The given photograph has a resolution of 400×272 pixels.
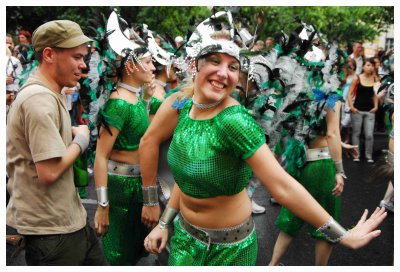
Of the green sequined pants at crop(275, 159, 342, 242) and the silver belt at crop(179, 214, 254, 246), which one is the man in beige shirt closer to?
the silver belt at crop(179, 214, 254, 246)

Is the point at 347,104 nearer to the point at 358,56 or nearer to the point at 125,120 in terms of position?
the point at 358,56

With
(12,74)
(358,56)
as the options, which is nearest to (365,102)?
(358,56)

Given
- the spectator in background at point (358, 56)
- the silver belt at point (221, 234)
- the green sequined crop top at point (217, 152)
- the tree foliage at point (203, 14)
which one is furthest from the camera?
the tree foliage at point (203, 14)

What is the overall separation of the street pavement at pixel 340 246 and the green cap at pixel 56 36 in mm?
1357

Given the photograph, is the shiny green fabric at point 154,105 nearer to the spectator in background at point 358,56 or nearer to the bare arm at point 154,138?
the bare arm at point 154,138

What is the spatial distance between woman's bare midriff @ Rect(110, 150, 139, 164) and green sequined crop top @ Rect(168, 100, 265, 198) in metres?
1.09

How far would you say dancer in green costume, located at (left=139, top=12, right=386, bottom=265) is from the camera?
6.03 ft

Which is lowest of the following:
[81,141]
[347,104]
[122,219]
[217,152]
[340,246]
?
[347,104]

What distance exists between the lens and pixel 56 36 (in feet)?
7.38

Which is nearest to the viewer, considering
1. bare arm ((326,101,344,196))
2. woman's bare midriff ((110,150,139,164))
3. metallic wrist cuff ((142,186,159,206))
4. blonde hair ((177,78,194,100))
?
blonde hair ((177,78,194,100))

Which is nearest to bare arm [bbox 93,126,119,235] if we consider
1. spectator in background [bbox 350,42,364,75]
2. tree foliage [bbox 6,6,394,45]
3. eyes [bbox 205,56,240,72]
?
eyes [bbox 205,56,240,72]

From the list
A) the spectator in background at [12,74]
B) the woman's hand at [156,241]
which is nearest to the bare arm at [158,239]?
the woman's hand at [156,241]

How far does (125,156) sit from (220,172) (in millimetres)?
1338

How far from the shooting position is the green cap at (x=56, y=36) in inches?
88.4
